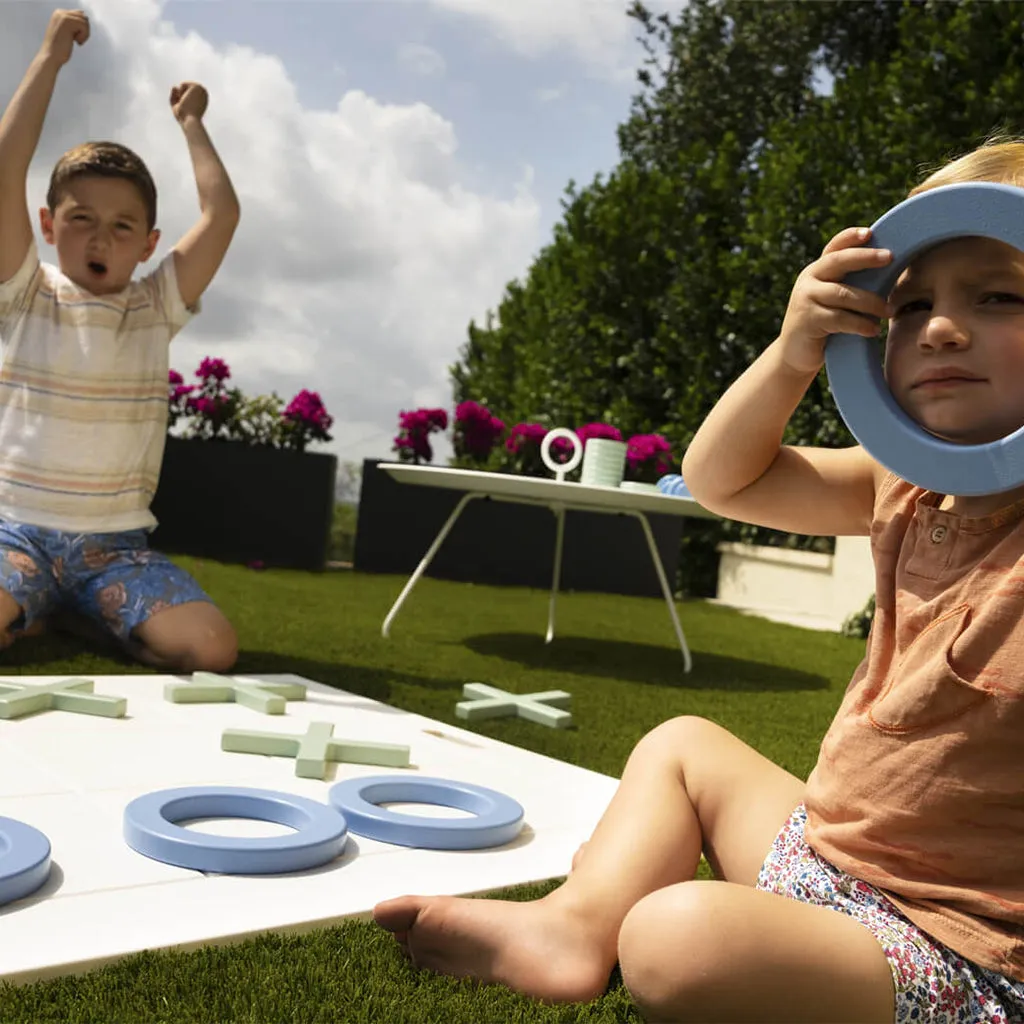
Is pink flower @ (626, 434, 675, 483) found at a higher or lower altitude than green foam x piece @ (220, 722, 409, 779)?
higher

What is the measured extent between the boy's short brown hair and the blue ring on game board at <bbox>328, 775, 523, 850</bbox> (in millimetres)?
2179

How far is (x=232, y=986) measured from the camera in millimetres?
1264

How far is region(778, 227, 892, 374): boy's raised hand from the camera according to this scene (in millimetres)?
1235

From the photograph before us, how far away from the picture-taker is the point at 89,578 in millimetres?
3455

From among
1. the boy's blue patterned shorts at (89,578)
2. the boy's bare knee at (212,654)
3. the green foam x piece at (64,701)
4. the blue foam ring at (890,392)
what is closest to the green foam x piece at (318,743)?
the green foam x piece at (64,701)

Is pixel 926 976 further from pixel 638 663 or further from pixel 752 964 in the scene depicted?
pixel 638 663

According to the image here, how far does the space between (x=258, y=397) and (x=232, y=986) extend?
6.78m

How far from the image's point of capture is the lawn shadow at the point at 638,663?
12.9 feet

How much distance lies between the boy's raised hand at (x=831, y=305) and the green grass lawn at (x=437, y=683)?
81cm

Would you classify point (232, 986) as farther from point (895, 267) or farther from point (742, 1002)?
point (895, 267)

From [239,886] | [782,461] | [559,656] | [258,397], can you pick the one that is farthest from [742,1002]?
[258,397]

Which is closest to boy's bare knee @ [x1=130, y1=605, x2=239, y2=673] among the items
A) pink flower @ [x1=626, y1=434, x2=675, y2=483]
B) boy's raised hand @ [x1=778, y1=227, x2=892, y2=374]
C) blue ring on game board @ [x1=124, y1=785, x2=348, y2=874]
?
blue ring on game board @ [x1=124, y1=785, x2=348, y2=874]

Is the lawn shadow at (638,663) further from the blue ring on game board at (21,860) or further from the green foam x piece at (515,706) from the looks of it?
the blue ring on game board at (21,860)

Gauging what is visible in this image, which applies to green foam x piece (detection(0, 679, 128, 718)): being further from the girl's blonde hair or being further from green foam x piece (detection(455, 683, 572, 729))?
the girl's blonde hair
